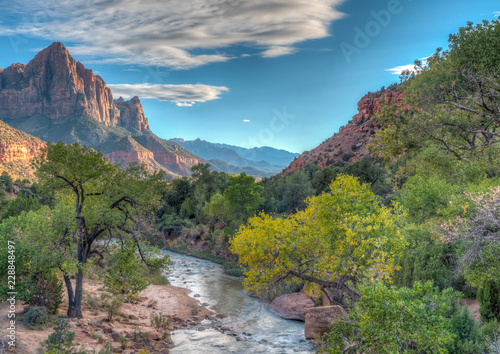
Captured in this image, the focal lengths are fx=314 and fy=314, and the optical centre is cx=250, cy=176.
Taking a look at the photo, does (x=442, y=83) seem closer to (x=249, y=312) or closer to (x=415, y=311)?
(x=415, y=311)

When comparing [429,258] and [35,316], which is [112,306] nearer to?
[35,316]

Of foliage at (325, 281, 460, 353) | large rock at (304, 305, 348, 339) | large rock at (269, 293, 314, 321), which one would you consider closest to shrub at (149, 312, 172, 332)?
large rock at (269, 293, 314, 321)

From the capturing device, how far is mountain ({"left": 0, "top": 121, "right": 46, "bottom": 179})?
89.7m

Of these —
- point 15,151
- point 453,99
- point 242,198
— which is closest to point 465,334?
point 453,99

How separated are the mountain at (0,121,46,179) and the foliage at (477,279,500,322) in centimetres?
10344

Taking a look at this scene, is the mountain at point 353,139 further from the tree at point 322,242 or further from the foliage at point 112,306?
the tree at point 322,242

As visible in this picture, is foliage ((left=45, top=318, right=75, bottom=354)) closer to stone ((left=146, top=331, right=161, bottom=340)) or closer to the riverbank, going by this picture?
the riverbank

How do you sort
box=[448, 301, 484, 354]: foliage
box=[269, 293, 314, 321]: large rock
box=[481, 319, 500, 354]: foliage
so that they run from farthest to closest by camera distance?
box=[269, 293, 314, 321]: large rock < box=[448, 301, 484, 354]: foliage < box=[481, 319, 500, 354]: foliage

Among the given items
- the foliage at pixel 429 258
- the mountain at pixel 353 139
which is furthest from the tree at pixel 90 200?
the mountain at pixel 353 139

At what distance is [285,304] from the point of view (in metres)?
22.8

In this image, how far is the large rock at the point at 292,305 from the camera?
21.5 metres

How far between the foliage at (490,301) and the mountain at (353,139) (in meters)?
59.5

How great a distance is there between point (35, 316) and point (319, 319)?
1380cm

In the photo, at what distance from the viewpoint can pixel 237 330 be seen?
747 inches
